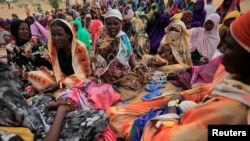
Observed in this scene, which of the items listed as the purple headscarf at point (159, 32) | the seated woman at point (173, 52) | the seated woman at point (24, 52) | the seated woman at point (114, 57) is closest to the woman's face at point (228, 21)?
the seated woman at point (173, 52)

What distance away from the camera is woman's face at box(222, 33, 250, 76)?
1.39 meters

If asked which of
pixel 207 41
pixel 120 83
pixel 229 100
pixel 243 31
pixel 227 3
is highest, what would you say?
pixel 227 3

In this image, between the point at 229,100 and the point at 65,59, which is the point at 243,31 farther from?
the point at 65,59

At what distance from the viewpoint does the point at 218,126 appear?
1396 millimetres

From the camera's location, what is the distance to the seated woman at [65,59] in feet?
11.4

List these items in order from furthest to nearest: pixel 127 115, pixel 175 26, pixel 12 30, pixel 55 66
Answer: pixel 175 26 < pixel 12 30 < pixel 55 66 < pixel 127 115

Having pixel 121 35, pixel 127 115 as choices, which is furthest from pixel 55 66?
pixel 127 115

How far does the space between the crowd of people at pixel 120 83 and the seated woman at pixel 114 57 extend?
0.05 ft

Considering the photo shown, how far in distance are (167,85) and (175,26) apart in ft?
4.81

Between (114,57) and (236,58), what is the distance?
2718mm

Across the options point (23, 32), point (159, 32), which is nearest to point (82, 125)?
point (23, 32)

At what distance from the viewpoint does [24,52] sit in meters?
4.27

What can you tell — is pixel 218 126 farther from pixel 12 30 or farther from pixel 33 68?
pixel 12 30

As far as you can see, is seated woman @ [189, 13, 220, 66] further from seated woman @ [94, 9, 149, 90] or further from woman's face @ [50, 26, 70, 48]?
woman's face @ [50, 26, 70, 48]
